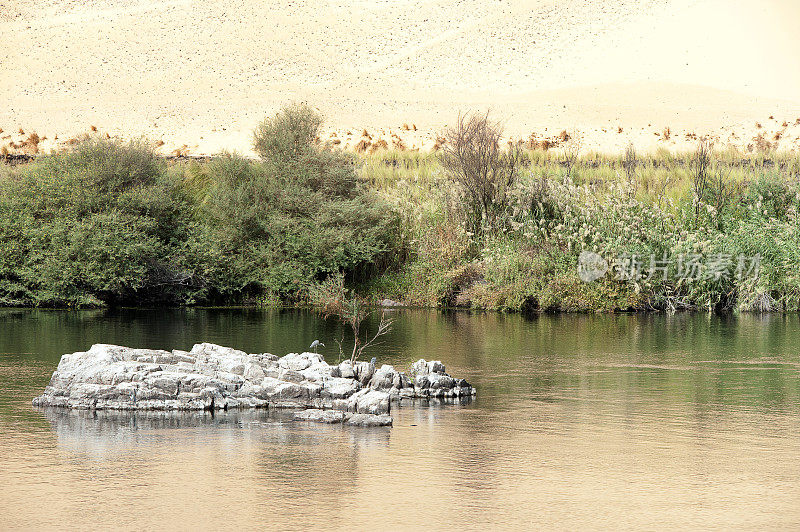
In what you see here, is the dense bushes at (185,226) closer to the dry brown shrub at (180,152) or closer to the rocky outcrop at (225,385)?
the dry brown shrub at (180,152)

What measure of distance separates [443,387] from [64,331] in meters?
12.2

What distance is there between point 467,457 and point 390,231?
23556mm

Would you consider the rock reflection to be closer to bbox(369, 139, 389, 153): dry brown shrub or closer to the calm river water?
the calm river water

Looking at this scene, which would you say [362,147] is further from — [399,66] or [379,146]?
[399,66]

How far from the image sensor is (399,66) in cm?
10531

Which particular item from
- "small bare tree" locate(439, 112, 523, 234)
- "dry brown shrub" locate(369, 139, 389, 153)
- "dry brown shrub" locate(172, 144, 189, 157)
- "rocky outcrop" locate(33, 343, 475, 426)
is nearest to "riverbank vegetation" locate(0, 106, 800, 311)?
"small bare tree" locate(439, 112, 523, 234)

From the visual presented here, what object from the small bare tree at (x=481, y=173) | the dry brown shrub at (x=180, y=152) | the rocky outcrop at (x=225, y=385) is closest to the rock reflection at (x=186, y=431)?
the rocky outcrop at (x=225, y=385)

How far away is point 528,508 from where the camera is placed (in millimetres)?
9508

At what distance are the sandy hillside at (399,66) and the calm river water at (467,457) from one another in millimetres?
47828

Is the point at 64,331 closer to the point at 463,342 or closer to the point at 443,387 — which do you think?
the point at 463,342

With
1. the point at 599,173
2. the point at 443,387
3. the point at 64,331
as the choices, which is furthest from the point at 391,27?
the point at 443,387

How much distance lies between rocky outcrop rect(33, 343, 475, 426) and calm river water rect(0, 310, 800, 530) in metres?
0.47

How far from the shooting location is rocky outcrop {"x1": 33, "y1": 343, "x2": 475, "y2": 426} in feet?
47.7

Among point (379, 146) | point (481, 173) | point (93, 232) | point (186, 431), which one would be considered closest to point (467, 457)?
point (186, 431)
